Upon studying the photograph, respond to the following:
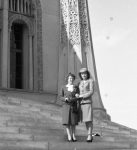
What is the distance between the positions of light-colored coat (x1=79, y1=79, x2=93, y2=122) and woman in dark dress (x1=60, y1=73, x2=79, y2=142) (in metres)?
0.13

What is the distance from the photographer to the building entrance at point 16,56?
1562 cm

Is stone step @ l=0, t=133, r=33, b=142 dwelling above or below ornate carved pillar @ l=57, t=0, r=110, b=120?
below

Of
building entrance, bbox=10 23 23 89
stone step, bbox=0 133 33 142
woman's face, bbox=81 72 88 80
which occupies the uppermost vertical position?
building entrance, bbox=10 23 23 89

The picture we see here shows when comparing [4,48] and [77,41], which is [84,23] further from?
[4,48]

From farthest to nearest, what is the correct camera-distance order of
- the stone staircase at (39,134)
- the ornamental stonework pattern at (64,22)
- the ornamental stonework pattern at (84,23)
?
the ornamental stonework pattern at (64,22) < the ornamental stonework pattern at (84,23) < the stone staircase at (39,134)

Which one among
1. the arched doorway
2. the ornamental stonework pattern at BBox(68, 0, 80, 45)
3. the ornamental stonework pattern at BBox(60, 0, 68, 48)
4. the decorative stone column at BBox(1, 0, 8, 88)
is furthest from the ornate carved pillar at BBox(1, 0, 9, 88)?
the ornamental stonework pattern at BBox(68, 0, 80, 45)

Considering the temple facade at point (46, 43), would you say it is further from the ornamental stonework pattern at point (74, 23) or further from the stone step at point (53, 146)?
the stone step at point (53, 146)

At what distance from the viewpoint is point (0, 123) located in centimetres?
755

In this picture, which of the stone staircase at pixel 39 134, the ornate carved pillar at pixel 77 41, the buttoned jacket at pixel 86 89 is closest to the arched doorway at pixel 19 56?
the ornate carved pillar at pixel 77 41

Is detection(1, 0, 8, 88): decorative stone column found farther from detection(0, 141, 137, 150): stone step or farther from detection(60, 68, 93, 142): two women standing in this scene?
detection(0, 141, 137, 150): stone step

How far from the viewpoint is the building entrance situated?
15.6 meters

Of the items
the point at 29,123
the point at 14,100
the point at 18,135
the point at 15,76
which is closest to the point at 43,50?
the point at 15,76

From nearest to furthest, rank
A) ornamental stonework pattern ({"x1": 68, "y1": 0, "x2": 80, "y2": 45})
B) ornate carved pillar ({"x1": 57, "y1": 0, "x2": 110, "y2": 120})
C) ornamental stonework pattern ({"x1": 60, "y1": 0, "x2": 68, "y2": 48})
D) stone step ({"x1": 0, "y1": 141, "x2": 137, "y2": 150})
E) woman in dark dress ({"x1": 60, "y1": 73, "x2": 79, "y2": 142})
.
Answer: stone step ({"x1": 0, "y1": 141, "x2": 137, "y2": 150}) → woman in dark dress ({"x1": 60, "y1": 73, "x2": 79, "y2": 142}) → ornate carved pillar ({"x1": 57, "y1": 0, "x2": 110, "y2": 120}) → ornamental stonework pattern ({"x1": 68, "y1": 0, "x2": 80, "y2": 45}) → ornamental stonework pattern ({"x1": 60, "y1": 0, "x2": 68, "y2": 48})

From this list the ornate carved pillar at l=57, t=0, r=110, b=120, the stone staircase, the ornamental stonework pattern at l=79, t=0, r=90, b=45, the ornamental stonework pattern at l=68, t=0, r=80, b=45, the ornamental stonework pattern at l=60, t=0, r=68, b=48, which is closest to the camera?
the stone staircase
